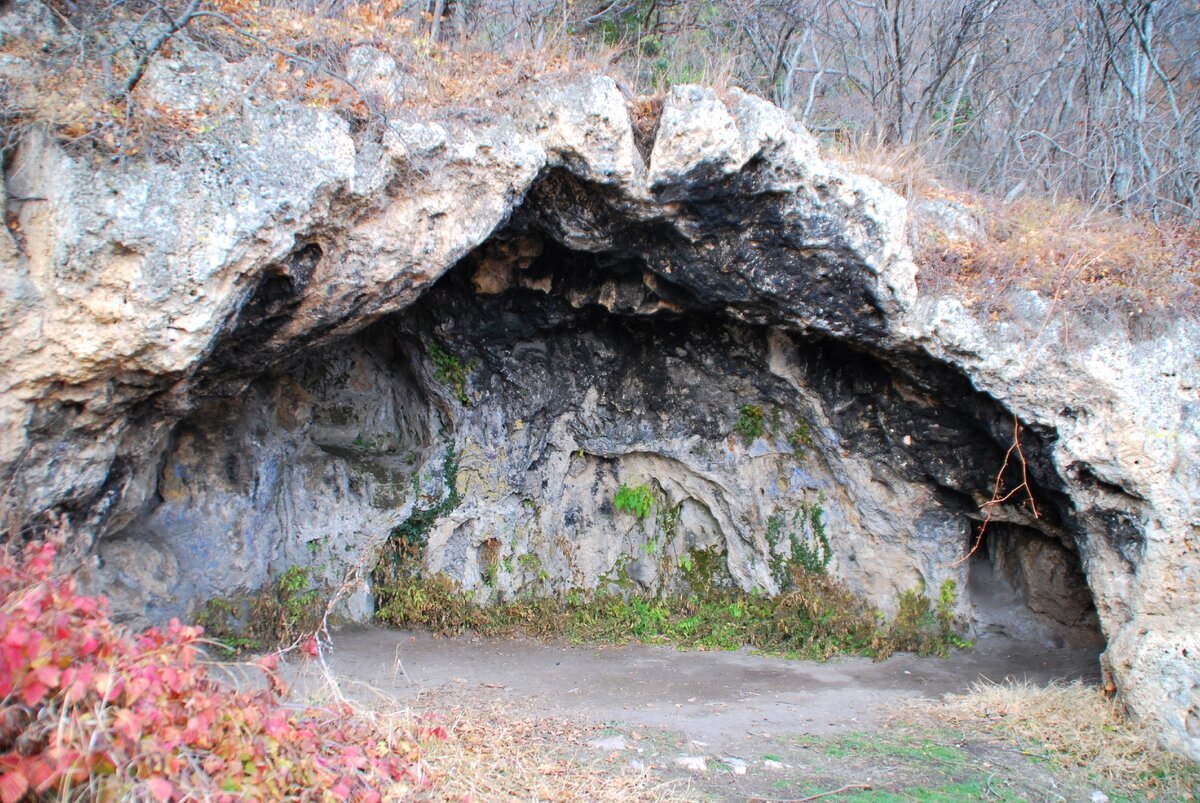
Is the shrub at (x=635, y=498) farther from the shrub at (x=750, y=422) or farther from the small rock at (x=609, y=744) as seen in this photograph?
the small rock at (x=609, y=744)

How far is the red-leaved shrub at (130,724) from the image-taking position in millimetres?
2549

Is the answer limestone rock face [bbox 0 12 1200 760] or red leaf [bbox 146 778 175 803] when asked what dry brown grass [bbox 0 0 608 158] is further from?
red leaf [bbox 146 778 175 803]

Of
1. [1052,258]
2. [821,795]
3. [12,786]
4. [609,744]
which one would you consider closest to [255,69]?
[12,786]

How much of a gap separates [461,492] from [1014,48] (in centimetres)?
929

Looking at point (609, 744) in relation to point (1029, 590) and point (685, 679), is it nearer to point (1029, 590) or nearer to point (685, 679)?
point (685, 679)

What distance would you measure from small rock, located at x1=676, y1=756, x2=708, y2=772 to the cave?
3397 millimetres

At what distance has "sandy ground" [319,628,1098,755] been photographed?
5.84 metres

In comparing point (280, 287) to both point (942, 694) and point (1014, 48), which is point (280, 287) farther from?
point (1014, 48)

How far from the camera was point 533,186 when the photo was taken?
20.0 ft

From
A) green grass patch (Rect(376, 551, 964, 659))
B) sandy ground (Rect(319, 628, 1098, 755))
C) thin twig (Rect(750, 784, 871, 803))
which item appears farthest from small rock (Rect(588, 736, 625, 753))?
green grass patch (Rect(376, 551, 964, 659))

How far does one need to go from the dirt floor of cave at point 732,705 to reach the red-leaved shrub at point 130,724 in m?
1.21

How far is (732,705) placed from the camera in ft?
20.3

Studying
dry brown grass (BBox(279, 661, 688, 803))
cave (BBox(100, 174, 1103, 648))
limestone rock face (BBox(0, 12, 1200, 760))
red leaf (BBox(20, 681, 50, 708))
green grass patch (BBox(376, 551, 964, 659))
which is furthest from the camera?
green grass patch (BBox(376, 551, 964, 659))

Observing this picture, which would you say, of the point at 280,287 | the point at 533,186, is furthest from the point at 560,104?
the point at 280,287
